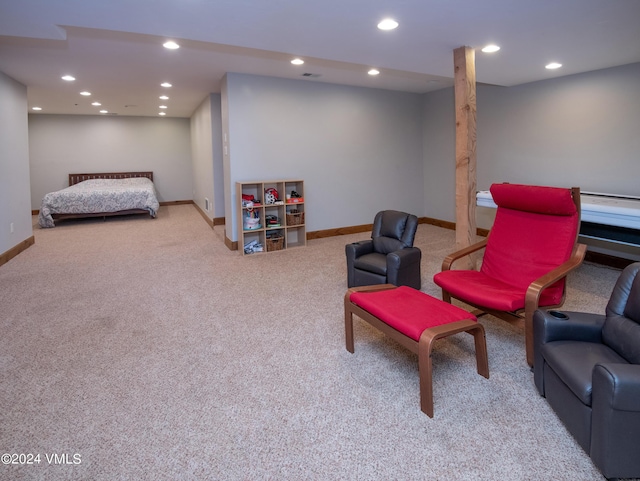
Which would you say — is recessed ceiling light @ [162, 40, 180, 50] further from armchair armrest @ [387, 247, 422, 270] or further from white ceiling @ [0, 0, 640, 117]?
armchair armrest @ [387, 247, 422, 270]

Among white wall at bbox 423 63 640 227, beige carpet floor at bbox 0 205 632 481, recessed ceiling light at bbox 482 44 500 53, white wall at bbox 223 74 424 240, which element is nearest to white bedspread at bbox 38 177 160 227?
white wall at bbox 223 74 424 240

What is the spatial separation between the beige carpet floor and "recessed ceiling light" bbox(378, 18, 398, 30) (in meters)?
2.41

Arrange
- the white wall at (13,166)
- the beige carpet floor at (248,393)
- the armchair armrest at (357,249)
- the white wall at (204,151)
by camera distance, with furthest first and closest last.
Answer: the white wall at (204,151) → the white wall at (13,166) → the armchair armrest at (357,249) → the beige carpet floor at (248,393)

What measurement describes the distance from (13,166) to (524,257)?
21.1 feet

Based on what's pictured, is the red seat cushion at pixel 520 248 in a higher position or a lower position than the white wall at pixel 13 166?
lower

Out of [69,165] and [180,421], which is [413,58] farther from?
[69,165]

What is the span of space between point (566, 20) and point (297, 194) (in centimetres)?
386

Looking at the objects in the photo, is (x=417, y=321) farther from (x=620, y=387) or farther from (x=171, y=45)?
(x=171, y=45)

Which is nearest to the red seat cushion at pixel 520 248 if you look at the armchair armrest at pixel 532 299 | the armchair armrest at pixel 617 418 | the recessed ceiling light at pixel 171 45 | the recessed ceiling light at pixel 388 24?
the armchair armrest at pixel 532 299

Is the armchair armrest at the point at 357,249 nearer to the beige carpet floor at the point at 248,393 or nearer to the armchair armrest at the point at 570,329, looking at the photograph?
the beige carpet floor at the point at 248,393

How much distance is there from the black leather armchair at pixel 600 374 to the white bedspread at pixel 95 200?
8.42 metres

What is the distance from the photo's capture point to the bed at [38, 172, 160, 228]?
809cm

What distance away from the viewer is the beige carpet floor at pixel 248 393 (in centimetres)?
181

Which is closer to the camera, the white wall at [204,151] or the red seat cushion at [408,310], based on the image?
the red seat cushion at [408,310]
